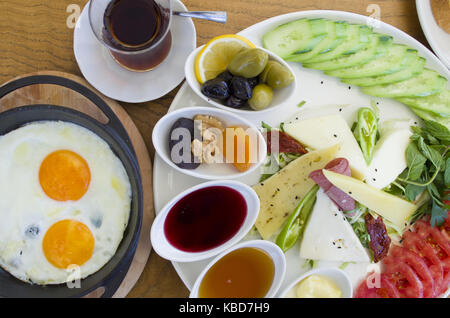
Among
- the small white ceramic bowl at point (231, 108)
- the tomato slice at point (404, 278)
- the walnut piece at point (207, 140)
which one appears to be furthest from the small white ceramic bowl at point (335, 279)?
the small white ceramic bowl at point (231, 108)

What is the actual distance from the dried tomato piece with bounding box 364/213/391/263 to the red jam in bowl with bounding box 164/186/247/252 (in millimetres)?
793

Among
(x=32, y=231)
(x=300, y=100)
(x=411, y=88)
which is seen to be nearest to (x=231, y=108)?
(x=300, y=100)

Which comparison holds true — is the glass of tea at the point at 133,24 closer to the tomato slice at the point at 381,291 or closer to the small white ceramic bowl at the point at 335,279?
the small white ceramic bowl at the point at 335,279

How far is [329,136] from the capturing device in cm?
225

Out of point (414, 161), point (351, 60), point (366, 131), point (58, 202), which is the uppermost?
point (351, 60)

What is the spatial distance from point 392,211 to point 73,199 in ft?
6.07

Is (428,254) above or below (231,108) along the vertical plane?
below

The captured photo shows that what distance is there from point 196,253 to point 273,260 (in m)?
0.45

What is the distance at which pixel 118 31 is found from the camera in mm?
2041

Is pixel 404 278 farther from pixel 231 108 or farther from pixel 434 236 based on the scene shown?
pixel 231 108

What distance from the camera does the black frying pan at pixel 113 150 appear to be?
1842mm

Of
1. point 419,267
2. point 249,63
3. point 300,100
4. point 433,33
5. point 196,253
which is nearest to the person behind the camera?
point 249,63

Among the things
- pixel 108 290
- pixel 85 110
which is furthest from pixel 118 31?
pixel 108 290
